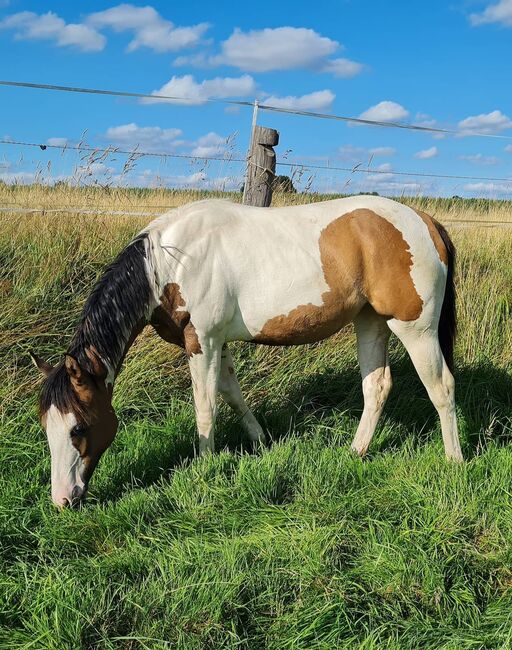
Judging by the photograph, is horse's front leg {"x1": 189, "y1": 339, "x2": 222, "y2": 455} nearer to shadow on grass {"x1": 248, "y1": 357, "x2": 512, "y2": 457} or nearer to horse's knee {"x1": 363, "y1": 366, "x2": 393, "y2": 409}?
shadow on grass {"x1": 248, "y1": 357, "x2": 512, "y2": 457}

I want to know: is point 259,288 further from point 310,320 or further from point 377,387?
point 377,387

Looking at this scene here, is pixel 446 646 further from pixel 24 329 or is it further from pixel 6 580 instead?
pixel 24 329

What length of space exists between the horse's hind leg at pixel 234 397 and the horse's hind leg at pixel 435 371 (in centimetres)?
111

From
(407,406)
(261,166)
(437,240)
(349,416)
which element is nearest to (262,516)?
(349,416)

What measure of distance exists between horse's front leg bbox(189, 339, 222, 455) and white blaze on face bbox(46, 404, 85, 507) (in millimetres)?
791

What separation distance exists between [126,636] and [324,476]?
1.49 m

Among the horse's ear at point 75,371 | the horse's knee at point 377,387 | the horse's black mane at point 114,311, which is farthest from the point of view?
the horse's knee at point 377,387

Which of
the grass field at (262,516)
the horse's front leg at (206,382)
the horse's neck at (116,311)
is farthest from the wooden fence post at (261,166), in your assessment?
the horse's front leg at (206,382)

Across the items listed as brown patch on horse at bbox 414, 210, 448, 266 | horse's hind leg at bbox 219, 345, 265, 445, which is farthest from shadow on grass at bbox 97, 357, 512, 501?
brown patch on horse at bbox 414, 210, 448, 266

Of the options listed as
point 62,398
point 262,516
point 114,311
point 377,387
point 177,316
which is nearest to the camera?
point 262,516

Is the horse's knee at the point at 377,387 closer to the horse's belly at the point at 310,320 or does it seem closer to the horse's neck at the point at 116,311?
the horse's belly at the point at 310,320

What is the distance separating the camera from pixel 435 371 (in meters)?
4.13

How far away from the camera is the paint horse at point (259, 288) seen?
372cm

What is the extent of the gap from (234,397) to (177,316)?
810mm
